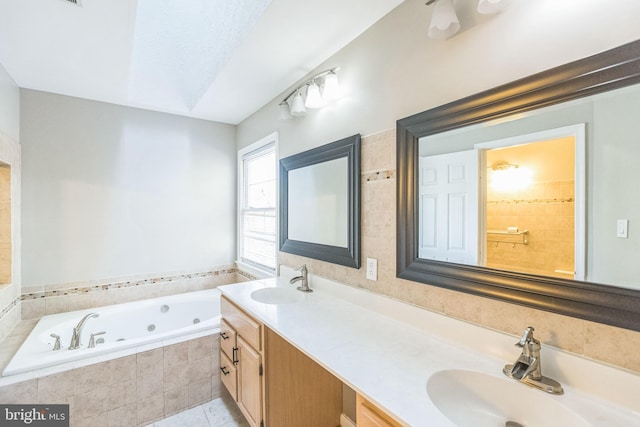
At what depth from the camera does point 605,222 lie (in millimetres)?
829

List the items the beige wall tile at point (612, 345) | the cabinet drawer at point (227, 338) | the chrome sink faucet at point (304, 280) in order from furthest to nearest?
1. the chrome sink faucet at point (304, 280)
2. the cabinet drawer at point (227, 338)
3. the beige wall tile at point (612, 345)

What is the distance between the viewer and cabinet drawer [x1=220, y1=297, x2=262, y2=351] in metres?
1.55

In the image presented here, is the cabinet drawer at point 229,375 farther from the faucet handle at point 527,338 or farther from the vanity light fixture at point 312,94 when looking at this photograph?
the vanity light fixture at point 312,94

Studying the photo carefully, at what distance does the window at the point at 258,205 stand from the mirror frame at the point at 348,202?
0.44 meters

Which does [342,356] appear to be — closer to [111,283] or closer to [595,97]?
[595,97]

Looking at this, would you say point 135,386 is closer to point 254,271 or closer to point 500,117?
point 254,271

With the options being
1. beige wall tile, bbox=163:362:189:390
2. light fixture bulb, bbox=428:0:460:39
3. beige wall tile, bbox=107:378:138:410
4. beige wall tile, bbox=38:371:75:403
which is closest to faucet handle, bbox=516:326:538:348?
light fixture bulb, bbox=428:0:460:39

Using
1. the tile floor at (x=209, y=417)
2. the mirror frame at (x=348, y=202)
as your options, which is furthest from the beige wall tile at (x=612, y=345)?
the tile floor at (x=209, y=417)

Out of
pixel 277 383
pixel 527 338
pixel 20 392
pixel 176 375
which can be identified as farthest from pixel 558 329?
pixel 20 392

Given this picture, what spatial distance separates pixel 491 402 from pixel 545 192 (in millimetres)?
714

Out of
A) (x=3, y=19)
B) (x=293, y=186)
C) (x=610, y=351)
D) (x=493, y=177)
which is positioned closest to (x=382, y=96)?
(x=493, y=177)

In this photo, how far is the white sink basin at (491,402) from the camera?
827mm

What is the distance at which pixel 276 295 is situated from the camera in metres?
2.02

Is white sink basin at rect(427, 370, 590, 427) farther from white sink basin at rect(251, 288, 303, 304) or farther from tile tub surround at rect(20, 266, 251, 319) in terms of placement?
tile tub surround at rect(20, 266, 251, 319)
